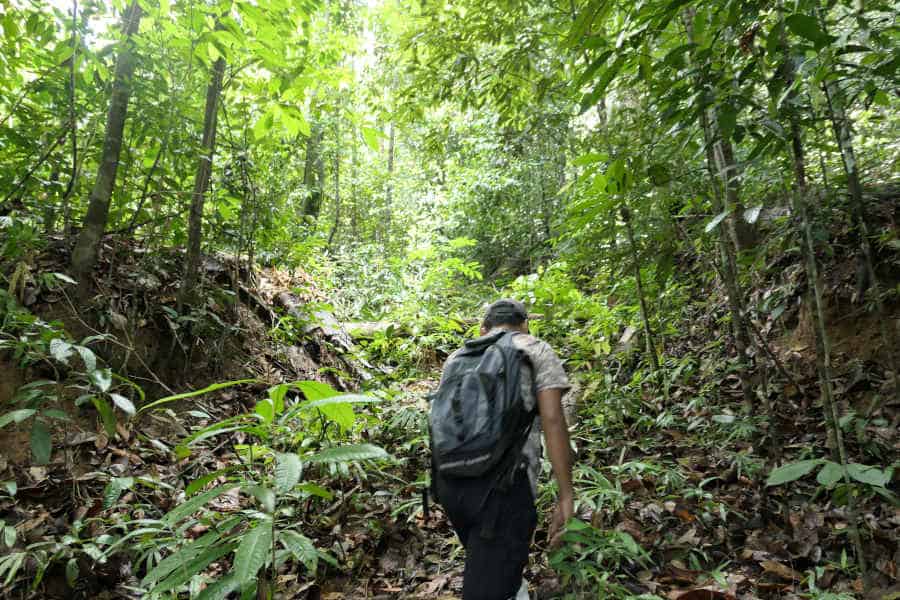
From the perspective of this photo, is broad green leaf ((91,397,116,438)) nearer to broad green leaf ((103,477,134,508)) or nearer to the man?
broad green leaf ((103,477,134,508))

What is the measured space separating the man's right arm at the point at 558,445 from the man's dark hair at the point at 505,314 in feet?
1.63

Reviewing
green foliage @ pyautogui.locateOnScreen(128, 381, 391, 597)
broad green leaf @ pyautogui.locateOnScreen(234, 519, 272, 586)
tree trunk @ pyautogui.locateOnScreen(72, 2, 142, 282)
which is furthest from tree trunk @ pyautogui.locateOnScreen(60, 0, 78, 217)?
broad green leaf @ pyautogui.locateOnScreen(234, 519, 272, 586)

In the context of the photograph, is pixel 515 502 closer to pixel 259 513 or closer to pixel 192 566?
pixel 259 513

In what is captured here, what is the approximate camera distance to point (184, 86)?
450 cm

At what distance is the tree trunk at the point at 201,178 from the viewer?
475cm

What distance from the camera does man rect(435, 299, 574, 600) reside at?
230 centimetres

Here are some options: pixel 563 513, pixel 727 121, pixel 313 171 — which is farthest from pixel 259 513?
pixel 313 171

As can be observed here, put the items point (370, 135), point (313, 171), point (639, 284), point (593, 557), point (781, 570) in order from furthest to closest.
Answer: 1. point (313, 171)
2. point (639, 284)
3. point (370, 135)
4. point (593, 557)
5. point (781, 570)

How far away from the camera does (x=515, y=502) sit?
92.4 inches

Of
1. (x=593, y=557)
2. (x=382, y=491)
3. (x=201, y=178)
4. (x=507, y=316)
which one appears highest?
Answer: (x=201, y=178)

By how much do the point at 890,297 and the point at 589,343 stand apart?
238 centimetres

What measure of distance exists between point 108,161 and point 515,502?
4114mm

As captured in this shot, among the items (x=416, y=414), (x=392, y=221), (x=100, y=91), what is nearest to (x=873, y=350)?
(x=416, y=414)

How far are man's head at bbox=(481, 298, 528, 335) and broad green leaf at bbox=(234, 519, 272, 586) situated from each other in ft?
5.24
